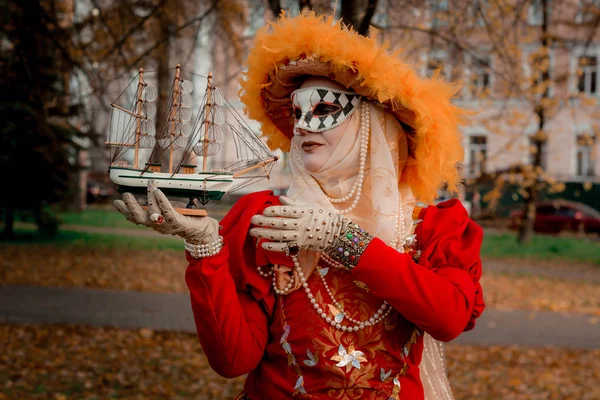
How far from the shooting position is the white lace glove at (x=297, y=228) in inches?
75.4

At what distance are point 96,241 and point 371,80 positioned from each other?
13.4 m

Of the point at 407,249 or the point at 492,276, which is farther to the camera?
the point at 492,276

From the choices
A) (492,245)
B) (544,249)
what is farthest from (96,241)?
(544,249)

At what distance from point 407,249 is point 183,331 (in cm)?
Result: 511

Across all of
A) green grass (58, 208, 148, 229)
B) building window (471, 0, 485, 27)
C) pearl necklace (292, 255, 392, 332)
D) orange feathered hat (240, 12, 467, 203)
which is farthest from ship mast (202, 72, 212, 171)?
green grass (58, 208, 148, 229)

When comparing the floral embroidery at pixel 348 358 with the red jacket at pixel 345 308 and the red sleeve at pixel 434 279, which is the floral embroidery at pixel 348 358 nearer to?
the red jacket at pixel 345 308

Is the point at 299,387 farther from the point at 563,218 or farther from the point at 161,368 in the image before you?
the point at 563,218

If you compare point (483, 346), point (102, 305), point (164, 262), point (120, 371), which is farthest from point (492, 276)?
point (120, 371)

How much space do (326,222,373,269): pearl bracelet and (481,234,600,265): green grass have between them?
1344cm

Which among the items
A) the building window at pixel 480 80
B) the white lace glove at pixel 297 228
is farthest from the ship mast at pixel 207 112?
the building window at pixel 480 80

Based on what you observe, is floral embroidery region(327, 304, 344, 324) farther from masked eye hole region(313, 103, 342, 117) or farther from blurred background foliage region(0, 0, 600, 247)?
blurred background foliage region(0, 0, 600, 247)

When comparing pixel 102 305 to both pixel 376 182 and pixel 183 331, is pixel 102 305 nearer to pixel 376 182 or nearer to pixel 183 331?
pixel 183 331

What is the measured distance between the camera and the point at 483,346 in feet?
22.5

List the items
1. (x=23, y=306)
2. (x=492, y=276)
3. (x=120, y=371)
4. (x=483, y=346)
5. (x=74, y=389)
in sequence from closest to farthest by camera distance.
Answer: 1. (x=74, y=389)
2. (x=120, y=371)
3. (x=483, y=346)
4. (x=23, y=306)
5. (x=492, y=276)
